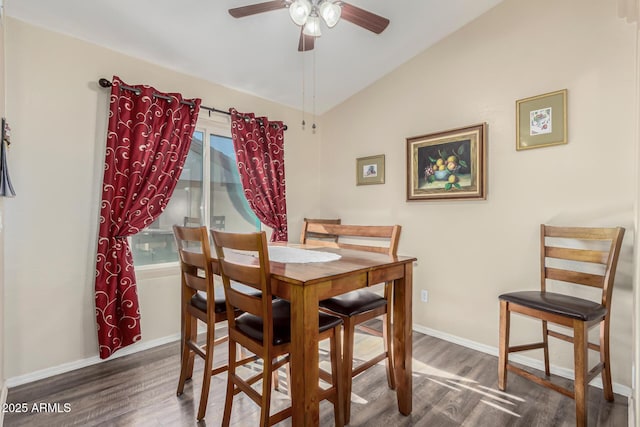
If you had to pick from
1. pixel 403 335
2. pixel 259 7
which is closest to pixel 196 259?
pixel 403 335

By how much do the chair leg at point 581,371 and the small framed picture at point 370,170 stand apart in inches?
80.3

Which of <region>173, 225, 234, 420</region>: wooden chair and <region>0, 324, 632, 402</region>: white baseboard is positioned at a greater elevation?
<region>173, 225, 234, 420</region>: wooden chair

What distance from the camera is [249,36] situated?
101 inches

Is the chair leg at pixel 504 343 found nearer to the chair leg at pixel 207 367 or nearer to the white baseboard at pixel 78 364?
the chair leg at pixel 207 367

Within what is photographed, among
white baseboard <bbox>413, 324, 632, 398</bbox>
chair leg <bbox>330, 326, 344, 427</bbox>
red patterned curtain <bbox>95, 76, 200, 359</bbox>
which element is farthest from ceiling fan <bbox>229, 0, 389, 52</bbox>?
white baseboard <bbox>413, 324, 632, 398</bbox>

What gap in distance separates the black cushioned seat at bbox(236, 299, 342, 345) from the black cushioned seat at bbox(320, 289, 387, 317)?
16 cm

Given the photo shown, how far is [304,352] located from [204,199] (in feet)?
7.11

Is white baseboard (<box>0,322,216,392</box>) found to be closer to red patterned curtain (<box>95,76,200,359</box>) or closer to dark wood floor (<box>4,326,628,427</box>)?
dark wood floor (<box>4,326,628,427</box>)

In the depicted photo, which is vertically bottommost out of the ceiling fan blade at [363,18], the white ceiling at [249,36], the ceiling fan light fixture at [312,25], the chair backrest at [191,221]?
the chair backrest at [191,221]

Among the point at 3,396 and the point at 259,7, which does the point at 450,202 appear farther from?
the point at 3,396

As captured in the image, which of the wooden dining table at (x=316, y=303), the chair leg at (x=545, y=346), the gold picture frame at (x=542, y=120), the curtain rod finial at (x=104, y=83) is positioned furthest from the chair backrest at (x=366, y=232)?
the curtain rod finial at (x=104, y=83)

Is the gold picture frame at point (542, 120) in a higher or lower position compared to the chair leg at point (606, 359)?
higher

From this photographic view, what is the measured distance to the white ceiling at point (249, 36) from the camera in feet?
6.98

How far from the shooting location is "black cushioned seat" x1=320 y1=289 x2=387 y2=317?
5.86 feet
